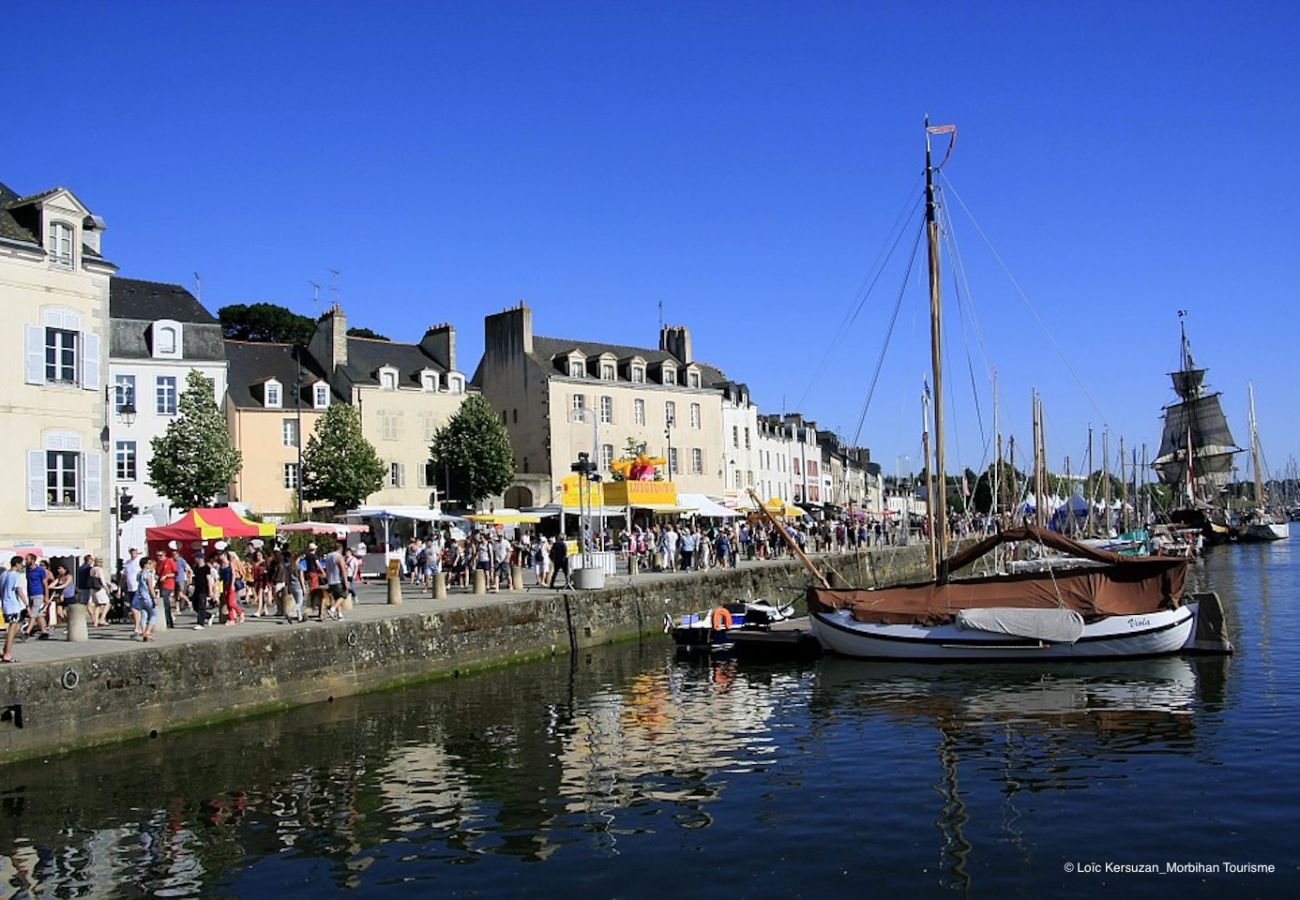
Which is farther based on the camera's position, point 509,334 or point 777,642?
point 509,334

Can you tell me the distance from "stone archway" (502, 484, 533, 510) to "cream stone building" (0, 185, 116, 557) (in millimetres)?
32537

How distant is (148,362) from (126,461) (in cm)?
446

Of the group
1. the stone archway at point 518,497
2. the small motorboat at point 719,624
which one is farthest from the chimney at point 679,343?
the small motorboat at point 719,624

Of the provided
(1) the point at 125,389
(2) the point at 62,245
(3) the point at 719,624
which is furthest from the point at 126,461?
(3) the point at 719,624

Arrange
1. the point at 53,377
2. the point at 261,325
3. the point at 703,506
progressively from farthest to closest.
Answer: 1. the point at 261,325
2. the point at 703,506
3. the point at 53,377

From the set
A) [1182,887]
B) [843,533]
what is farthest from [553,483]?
[1182,887]

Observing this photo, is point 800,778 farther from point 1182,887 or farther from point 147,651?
point 147,651

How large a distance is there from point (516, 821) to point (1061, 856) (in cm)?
613

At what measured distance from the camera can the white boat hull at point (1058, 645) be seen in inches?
982

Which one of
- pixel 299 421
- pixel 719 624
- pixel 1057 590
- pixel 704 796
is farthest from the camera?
pixel 299 421

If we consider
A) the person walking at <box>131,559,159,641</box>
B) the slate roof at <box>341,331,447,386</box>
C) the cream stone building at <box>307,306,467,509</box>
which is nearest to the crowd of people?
the person walking at <box>131,559,159,641</box>

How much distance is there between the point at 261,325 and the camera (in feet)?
275

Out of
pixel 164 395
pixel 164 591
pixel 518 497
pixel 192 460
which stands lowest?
pixel 164 591

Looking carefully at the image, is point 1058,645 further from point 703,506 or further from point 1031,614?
point 703,506
